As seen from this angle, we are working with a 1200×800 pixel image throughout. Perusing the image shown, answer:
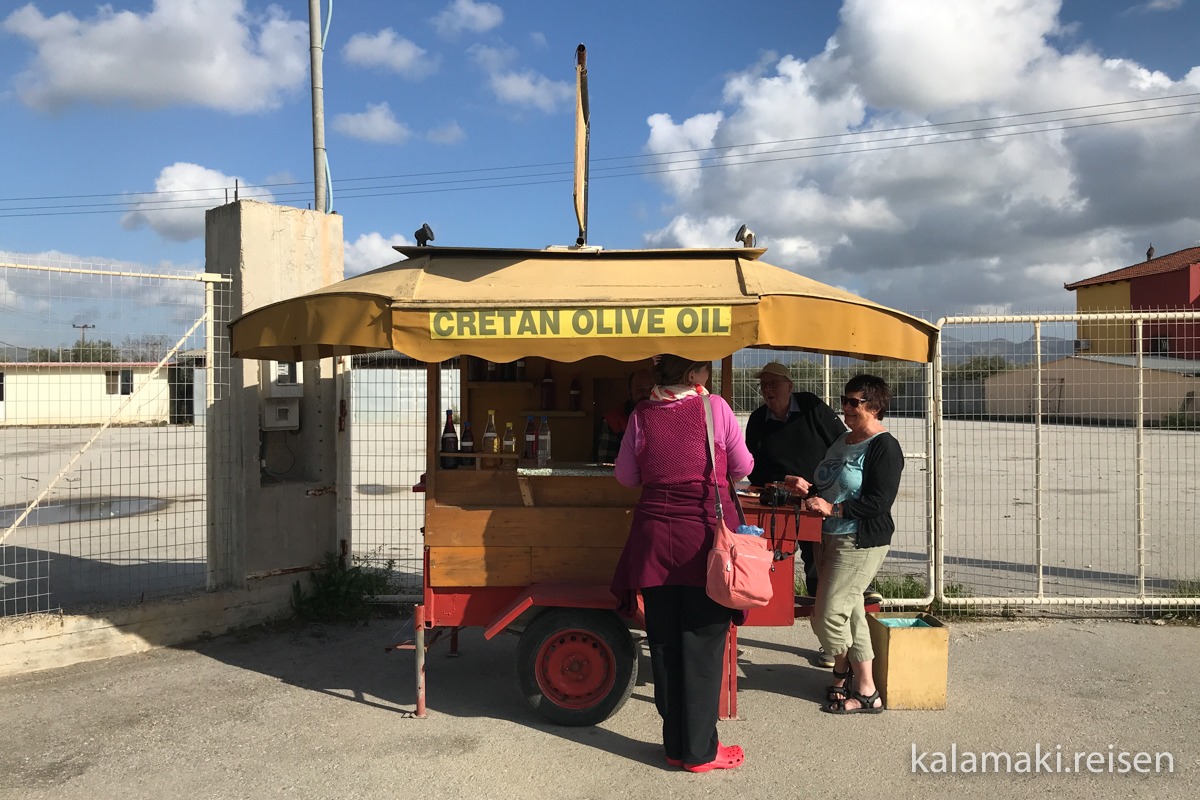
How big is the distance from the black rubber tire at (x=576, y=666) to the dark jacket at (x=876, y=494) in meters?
1.42

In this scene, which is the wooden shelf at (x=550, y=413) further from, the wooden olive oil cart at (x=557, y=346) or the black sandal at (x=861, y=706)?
the black sandal at (x=861, y=706)

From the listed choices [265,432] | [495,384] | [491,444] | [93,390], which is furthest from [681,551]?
[93,390]

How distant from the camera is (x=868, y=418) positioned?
4582 mm

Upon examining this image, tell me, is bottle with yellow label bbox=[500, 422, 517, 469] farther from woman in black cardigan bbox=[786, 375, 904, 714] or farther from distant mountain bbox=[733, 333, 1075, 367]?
distant mountain bbox=[733, 333, 1075, 367]

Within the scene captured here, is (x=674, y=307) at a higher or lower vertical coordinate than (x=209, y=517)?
higher

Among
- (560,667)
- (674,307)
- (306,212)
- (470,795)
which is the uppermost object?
(306,212)

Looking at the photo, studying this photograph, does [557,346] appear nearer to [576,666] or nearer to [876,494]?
[576,666]

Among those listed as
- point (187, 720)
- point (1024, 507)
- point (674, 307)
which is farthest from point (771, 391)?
point (1024, 507)

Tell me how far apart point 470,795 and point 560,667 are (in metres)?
0.90

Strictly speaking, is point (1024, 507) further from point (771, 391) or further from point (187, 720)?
point (187, 720)

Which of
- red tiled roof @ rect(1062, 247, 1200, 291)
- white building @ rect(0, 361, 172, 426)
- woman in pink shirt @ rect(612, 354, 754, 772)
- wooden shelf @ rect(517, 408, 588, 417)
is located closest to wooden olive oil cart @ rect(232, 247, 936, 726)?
woman in pink shirt @ rect(612, 354, 754, 772)

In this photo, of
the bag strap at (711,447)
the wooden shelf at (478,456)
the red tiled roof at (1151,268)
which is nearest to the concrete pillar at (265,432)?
the wooden shelf at (478,456)

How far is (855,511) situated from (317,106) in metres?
6.74

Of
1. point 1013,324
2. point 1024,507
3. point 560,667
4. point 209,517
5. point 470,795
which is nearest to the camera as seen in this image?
point 470,795
